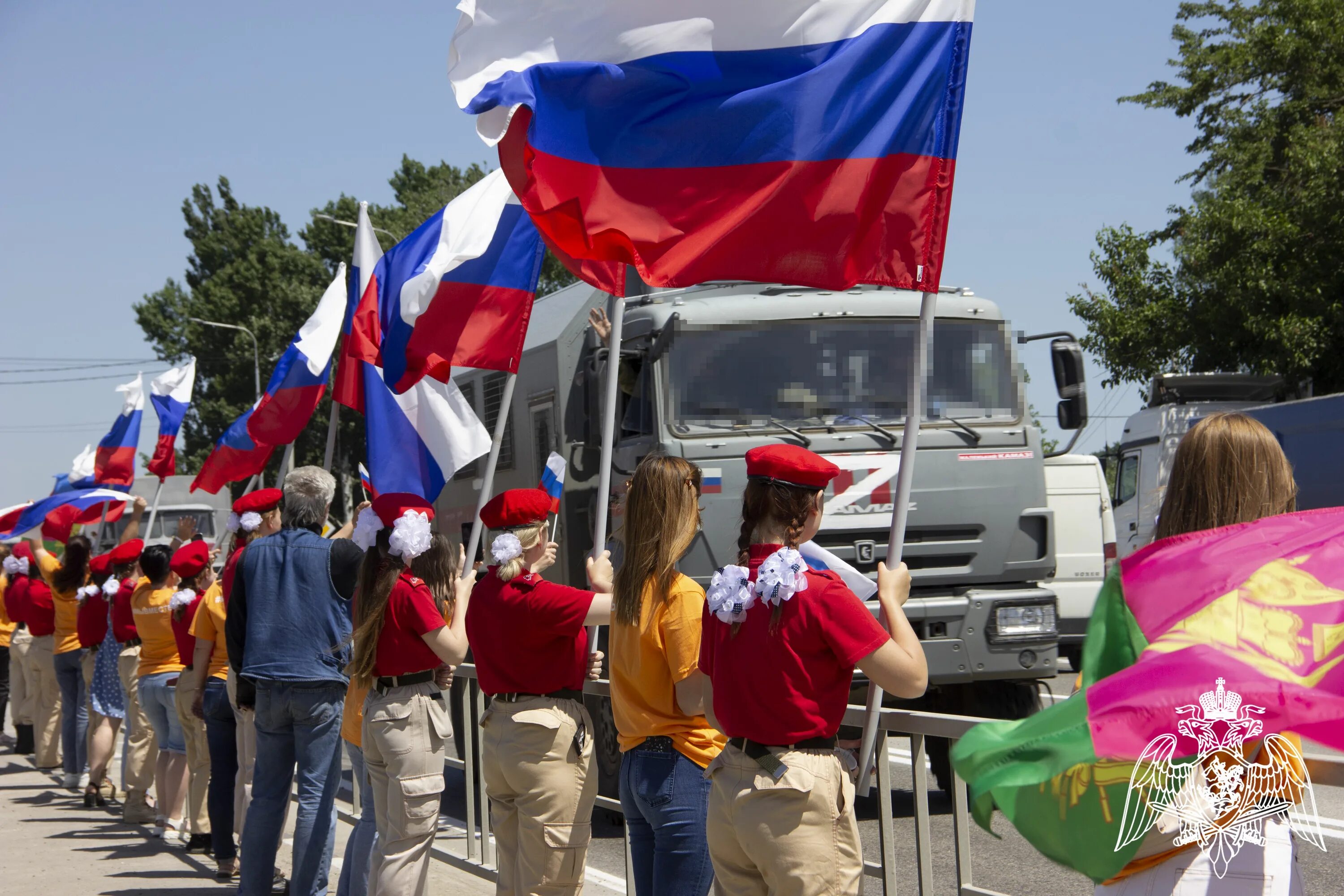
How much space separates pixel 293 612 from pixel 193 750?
278 cm

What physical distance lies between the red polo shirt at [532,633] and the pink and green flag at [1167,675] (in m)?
2.43

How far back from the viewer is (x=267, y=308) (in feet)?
178

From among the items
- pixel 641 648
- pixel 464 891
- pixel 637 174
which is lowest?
pixel 464 891

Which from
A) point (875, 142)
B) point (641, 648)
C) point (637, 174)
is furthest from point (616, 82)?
point (641, 648)

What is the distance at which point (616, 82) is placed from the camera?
4.66 m

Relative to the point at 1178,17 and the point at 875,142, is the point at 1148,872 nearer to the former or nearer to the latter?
the point at 875,142

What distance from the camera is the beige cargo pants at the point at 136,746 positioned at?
9.52 metres

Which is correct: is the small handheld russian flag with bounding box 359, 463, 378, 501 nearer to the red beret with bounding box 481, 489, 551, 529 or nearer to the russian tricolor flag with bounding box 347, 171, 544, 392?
the russian tricolor flag with bounding box 347, 171, 544, 392

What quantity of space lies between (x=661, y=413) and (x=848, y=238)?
12.7ft

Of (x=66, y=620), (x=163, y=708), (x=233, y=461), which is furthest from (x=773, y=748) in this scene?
(x=66, y=620)

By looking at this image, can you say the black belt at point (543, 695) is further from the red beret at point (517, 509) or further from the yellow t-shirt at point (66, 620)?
the yellow t-shirt at point (66, 620)

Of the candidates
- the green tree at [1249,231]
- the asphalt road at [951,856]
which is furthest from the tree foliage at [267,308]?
the asphalt road at [951,856]

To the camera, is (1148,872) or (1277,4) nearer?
(1148,872)

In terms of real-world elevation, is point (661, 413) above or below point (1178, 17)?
below
